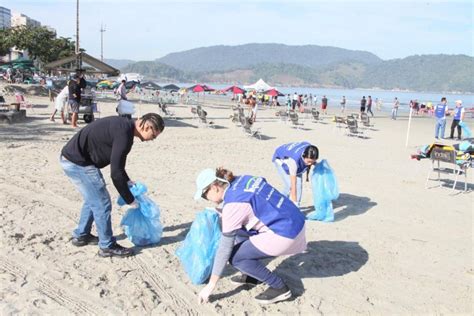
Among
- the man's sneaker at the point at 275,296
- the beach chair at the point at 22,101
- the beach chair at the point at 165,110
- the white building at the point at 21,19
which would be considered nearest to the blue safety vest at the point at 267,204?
the man's sneaker at the point at 275,296

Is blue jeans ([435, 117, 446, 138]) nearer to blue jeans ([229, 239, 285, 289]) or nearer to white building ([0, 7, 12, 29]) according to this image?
blue jeans ([229, 239, 285, 289])

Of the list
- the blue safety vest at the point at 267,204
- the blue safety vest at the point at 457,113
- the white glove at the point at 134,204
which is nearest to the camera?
the blue safety vest at the point at 267,204

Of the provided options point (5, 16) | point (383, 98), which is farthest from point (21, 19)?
point (383, 98)

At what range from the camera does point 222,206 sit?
370cm

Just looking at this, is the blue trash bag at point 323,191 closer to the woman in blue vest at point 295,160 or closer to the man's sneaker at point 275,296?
the woman in blue vest at point 295,160

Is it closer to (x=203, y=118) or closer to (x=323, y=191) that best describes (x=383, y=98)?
(x=203, y=118)

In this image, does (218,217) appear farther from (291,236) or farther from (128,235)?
(128,235)

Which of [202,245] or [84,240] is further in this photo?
[84,240]

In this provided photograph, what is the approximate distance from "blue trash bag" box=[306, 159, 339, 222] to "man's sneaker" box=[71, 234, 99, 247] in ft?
8.62

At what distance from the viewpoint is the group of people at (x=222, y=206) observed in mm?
3131

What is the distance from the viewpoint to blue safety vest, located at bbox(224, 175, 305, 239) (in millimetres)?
3082

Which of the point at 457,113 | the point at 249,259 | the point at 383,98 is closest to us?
the point at 249,259

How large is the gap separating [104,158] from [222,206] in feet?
3.53

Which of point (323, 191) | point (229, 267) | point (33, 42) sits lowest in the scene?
point (229, 267)
